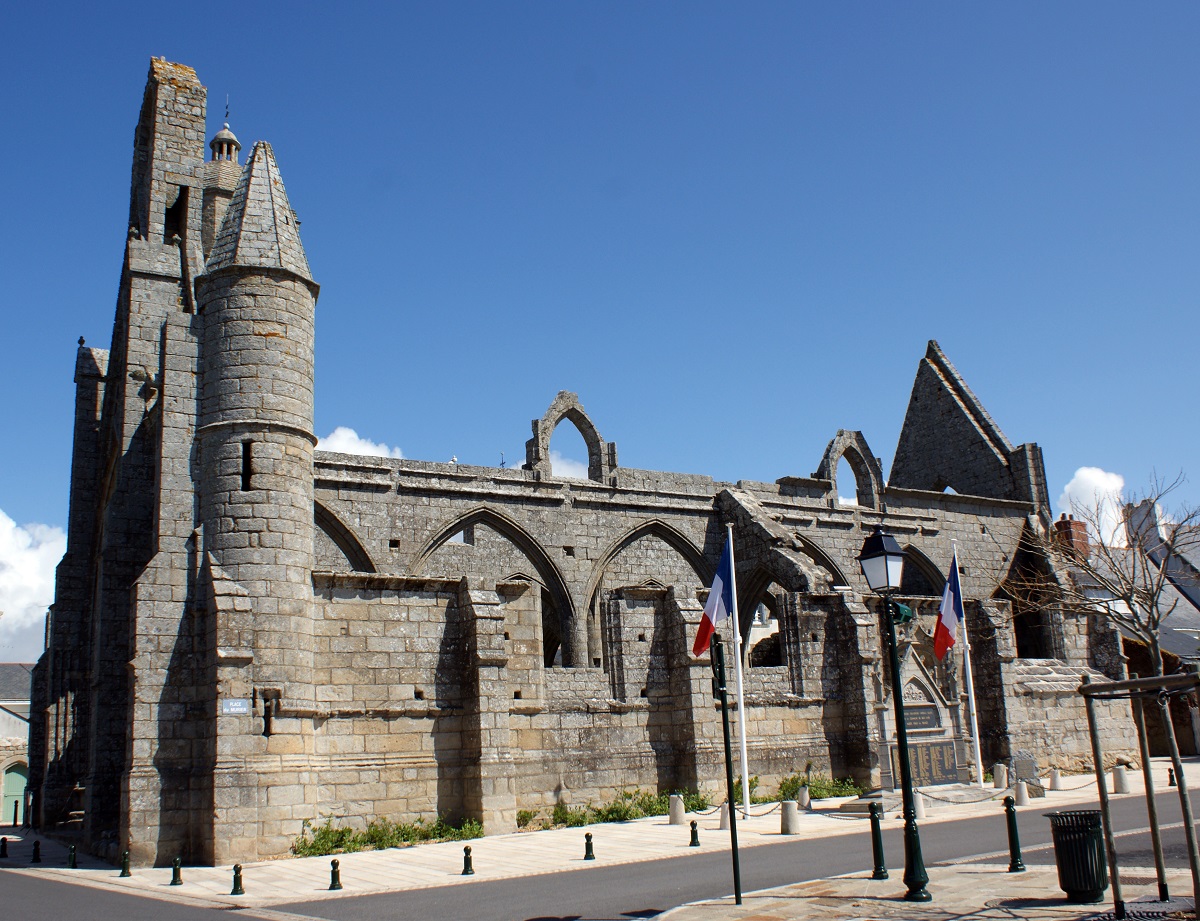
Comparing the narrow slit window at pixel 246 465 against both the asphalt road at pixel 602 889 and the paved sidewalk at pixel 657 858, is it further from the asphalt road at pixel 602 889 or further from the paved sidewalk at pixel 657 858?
the asphalt road at pixel 602 889

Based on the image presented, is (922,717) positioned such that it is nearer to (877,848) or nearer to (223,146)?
(877,848)

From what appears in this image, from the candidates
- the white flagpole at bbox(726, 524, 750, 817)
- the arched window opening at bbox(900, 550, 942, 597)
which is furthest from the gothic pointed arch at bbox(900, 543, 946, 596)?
the white flagpole at bbox(726, 524, 750, 817)

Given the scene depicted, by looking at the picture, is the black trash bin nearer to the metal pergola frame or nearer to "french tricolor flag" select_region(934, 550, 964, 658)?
the metal pergola frame

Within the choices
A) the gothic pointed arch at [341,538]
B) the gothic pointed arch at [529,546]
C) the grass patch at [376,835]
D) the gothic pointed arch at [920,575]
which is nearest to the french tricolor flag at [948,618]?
the gothic pointed arch at [920,575]

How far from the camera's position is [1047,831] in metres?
13.0

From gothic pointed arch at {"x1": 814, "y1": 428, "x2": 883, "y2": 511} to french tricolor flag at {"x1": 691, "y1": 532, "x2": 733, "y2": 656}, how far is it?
10204mm

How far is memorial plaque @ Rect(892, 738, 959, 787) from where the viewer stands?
19.1 metres

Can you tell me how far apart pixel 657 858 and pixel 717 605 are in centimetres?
507

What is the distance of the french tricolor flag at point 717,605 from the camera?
1670 centimetres

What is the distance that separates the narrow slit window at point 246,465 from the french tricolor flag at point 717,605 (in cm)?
713

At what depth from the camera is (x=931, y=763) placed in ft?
63.5

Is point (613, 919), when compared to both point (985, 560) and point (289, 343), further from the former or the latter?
Answer: point (985, 560)

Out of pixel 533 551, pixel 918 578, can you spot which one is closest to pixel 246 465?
pixel 533 551

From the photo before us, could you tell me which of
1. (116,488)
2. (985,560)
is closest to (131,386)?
(116,488)
